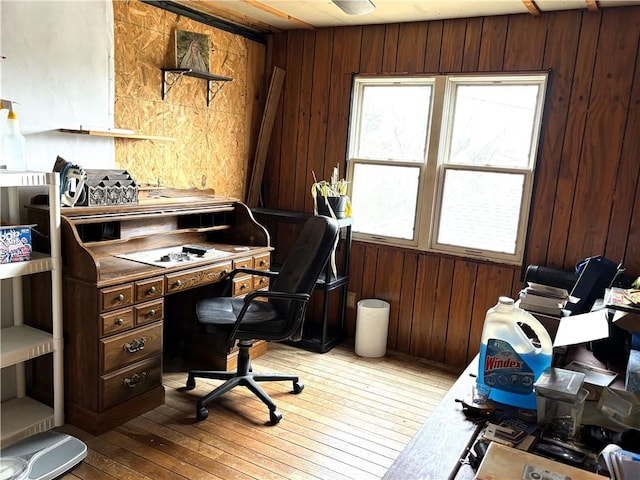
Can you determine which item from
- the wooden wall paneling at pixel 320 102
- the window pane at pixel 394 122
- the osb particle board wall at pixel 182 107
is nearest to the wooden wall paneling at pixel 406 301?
the window pane at pixel 394 122

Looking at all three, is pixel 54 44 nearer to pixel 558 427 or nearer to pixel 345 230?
pixel 345 230

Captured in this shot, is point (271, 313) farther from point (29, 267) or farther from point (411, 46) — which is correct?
point (411, 46)

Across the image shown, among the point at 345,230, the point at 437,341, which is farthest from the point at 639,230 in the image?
the point at 345,230

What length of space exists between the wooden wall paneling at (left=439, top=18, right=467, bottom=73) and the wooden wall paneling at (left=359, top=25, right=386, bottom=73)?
0.45 metres

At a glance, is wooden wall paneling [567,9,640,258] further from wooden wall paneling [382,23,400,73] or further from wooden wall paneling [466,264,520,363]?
wooden wall paneling [382,23,400,73]

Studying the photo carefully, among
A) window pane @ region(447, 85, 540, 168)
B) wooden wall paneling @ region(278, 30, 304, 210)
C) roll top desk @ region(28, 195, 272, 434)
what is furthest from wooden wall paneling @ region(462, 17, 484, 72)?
roll top desk @ region(28, 195, 272, 434)

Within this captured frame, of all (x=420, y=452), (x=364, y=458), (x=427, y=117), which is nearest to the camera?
(x=420, y=452)

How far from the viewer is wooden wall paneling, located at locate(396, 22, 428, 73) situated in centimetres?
340

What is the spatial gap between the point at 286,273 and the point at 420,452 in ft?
5.88

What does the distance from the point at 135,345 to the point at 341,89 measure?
2.32 m

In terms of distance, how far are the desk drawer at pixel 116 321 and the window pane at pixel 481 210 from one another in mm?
2116

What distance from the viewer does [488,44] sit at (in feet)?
10.5

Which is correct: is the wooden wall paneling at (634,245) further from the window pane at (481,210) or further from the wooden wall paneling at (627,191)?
→ the window pane at (481,210)

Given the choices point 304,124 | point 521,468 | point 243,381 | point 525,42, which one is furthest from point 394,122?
point 521,468
